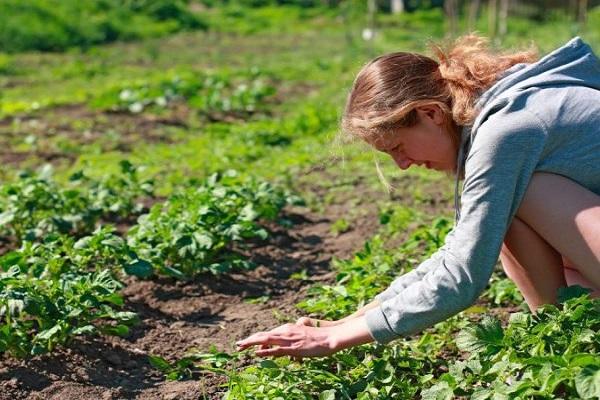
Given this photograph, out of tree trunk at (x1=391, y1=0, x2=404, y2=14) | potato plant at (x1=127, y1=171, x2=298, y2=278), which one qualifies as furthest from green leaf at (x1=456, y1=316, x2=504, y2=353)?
tree trunk at (x1=391, y1=0, x2=404, y2=14)

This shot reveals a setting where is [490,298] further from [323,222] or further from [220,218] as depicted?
[323,222]

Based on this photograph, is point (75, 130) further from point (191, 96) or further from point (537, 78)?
point (537, 78)

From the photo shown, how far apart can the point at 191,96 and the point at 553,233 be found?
283 inches

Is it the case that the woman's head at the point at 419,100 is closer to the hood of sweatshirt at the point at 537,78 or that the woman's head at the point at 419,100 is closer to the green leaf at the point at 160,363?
the hood of sweatshirt at the point at 537,78

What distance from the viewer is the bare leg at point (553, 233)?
3.01 m

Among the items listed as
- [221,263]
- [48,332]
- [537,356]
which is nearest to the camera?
[537,356]

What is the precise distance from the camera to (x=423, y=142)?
10.3ft

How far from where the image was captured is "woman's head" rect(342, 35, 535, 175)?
3078 mm

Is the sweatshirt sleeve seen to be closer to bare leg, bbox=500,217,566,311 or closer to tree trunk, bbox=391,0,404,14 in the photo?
bare leg, bbox=500,217,566,311

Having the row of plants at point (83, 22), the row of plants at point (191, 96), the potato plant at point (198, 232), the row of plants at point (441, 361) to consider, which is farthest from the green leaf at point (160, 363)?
the row of plants at point (83, 22)

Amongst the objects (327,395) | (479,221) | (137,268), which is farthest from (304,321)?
(137,268)

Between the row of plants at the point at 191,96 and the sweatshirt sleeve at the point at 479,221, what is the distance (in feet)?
20.8

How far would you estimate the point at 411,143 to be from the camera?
312 cm

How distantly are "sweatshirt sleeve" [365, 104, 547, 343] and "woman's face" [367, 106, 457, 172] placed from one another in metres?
0.17
